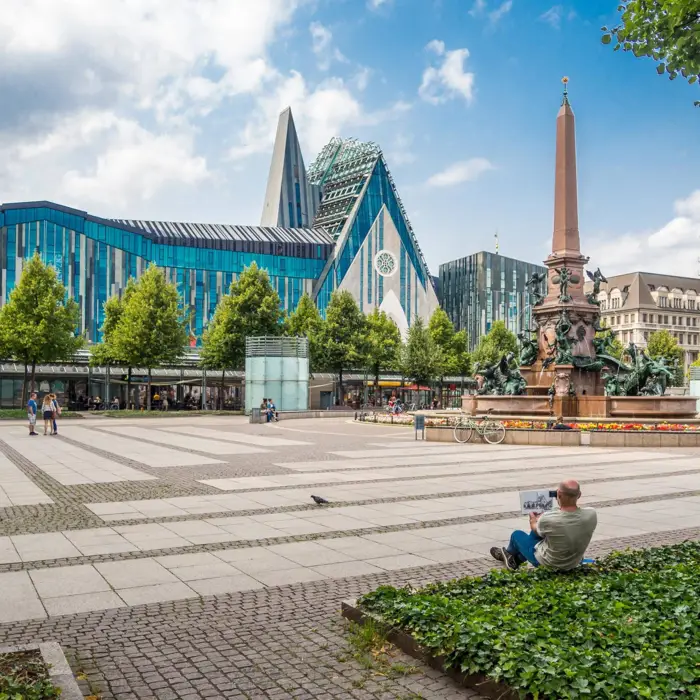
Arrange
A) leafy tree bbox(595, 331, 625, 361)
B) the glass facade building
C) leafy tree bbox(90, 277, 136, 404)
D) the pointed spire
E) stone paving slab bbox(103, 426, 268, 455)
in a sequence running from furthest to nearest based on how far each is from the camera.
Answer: the glass facade building < leafy tree bbox(90, 277, 136, 404) < leafy tree bbox(595, 331, 625, 361) < the pointed spire < stone paving slab bbox(103, 426, 268, 455)

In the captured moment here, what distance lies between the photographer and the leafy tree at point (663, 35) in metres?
8.63

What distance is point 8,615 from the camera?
6422 mm

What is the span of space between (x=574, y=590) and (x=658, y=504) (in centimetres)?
727

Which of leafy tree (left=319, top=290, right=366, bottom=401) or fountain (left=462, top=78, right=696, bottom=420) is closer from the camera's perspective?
fountain (left=462, top=78, right=696, bottom=420)

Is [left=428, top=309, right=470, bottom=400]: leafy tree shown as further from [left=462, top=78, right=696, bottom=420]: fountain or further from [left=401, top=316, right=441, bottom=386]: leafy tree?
[left=462, top=78, right=696, bottom=420]: fountain

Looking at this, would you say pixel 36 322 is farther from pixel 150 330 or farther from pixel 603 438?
pixel 603 438

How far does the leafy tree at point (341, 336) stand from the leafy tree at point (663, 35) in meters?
55.4

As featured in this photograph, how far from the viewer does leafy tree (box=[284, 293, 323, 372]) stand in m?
65.7

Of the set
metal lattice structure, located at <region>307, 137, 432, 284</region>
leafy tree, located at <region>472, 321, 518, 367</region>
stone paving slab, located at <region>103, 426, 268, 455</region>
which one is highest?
metal lattice structure, located at <region>307, 137, 432, 284</region>

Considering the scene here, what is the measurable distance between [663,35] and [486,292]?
124385mm

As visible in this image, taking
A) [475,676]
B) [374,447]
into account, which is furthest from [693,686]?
[374,447]

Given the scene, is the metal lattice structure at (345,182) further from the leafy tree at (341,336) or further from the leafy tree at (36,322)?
the leafy tree at (36,322)

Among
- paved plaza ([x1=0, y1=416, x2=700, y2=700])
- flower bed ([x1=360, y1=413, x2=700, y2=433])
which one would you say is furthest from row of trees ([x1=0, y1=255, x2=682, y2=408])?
paved plaza ([x1=0, y1=416, x2=700, y2=700])

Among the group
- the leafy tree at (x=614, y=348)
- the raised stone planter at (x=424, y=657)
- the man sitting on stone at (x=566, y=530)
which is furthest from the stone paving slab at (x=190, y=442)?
the leafy tree at (x=614, y=348)
